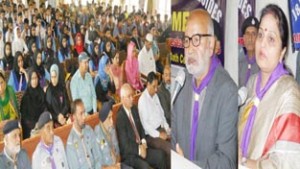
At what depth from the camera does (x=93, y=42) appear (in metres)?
2.83

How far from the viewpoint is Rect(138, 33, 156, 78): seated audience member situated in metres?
2.79

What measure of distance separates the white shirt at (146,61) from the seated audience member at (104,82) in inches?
7.5

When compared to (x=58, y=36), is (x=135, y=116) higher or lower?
lower

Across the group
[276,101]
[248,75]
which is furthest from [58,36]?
[276,101]

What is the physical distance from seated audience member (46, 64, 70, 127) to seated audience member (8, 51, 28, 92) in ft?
0.47

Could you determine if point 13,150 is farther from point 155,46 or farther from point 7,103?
point 155,46

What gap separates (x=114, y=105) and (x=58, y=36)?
0.52m

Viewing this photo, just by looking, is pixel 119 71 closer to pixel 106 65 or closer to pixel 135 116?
pixel 106 65

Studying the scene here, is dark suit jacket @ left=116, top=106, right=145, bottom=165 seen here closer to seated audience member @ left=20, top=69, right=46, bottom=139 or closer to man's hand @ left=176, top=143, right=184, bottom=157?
man's hand @ left=176, top=143, right=184, bottom=157

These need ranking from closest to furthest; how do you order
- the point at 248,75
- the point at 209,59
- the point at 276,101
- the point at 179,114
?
the point at 276,101
the point at 248,75
the point at 209,59
the point at 179,114

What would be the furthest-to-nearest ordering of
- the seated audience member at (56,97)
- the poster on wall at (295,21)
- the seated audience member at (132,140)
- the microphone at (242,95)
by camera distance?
1. the seated audience member at (132,140)
2. the seated audience member at (56,97)
3. the microphone at (242,95)
4. the poster on wall at (295,21)

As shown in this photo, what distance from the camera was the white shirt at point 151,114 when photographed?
283 cm

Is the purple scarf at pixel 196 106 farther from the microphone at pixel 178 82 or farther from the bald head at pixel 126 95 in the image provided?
the bald head at pixel 126 95

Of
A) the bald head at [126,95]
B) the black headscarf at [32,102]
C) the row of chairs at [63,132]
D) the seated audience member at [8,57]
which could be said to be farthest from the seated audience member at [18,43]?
the bald head at [126,95]
